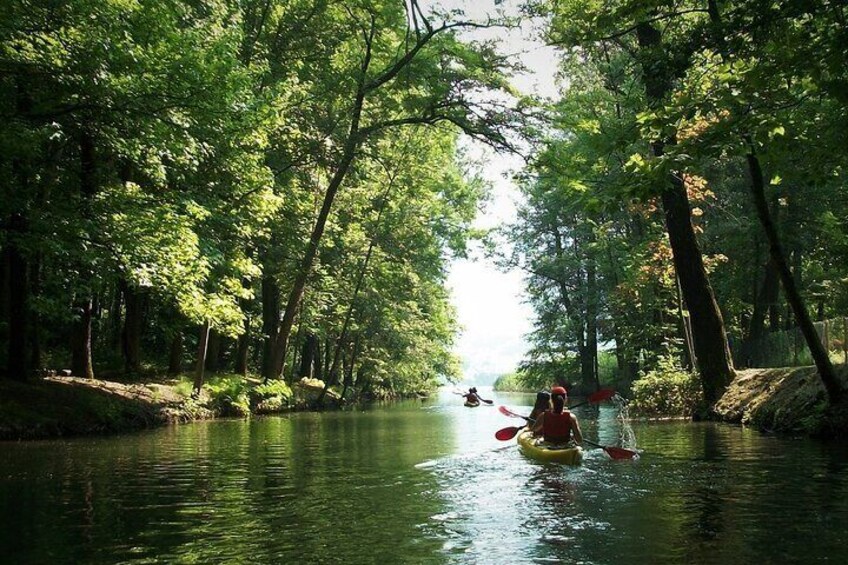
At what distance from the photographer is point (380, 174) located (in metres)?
37.3

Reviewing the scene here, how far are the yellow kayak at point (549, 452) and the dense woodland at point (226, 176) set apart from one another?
8445 millimetres

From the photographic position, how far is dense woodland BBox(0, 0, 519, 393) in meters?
14.2

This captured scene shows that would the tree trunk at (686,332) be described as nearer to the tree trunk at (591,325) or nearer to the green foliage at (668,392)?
the green foliage at (668,392)

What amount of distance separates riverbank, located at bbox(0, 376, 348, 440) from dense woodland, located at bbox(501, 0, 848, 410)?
41.0 feet

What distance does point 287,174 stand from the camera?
28.4 metres

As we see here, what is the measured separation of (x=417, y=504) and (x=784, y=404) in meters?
11.8

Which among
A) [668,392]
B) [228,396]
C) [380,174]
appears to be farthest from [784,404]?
[380,174]

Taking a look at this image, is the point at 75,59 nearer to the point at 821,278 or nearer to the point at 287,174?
the point at 287,174

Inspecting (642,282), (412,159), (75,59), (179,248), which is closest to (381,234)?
(412,159)

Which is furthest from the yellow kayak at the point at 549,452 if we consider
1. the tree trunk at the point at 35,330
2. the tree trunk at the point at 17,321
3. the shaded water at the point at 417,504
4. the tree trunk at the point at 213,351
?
the tree trunk at the point at 213,351

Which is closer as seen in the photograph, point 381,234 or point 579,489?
point 579,489

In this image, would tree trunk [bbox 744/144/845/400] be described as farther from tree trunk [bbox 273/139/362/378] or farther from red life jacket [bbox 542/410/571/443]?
tree trunk [bbox 273/139/362/378]

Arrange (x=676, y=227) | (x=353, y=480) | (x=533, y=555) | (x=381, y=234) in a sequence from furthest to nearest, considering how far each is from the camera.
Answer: (x=381, y=234) → (x=676, y=227) → (x=353, y=480) → (x=533, y=555)

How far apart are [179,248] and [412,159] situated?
2087cm
